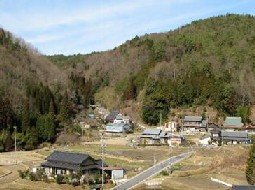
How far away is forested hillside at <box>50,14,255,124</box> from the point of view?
6525 cm

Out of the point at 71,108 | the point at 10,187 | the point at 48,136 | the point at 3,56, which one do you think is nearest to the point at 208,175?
the point at 10,187

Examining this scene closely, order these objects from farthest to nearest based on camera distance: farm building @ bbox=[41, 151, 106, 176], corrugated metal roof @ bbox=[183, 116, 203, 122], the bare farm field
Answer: corrugated metal roof @ bbox=[183, 116, 203, 122]
farm building @ bbox=[41, 151, 106, 176]
the bare farm field

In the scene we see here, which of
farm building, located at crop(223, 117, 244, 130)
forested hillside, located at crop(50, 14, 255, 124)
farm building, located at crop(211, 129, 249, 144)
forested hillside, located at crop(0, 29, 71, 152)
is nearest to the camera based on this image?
forested hillside, located at crop(0, 29, 71, 152)

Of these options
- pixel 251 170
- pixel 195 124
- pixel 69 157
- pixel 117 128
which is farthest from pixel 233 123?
pixel 251 170

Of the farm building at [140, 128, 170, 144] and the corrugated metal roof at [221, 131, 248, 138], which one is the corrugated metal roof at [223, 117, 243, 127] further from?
the farm building at [140, 128, 170, 144]

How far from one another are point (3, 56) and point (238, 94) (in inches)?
1367

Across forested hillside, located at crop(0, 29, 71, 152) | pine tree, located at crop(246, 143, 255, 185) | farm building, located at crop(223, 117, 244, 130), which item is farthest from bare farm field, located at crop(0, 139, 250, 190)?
farm building, located at crop(223, 117, 244, 130)

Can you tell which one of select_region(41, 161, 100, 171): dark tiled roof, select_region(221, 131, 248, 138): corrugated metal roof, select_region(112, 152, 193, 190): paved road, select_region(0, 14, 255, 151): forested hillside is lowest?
select_region(112, 152, 193, 190): paved road

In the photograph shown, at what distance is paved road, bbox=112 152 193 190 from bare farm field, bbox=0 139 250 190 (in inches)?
29.5

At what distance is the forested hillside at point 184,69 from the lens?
2569 inches

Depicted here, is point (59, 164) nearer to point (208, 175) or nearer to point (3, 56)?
point (208, 175)

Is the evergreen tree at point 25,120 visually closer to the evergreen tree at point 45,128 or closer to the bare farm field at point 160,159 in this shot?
the evergreen tree at point 45,128

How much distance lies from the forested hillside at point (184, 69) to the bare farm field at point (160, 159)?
51.6 ft

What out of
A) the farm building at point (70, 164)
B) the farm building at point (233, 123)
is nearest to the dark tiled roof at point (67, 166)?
the farm building at point (70, 164)
